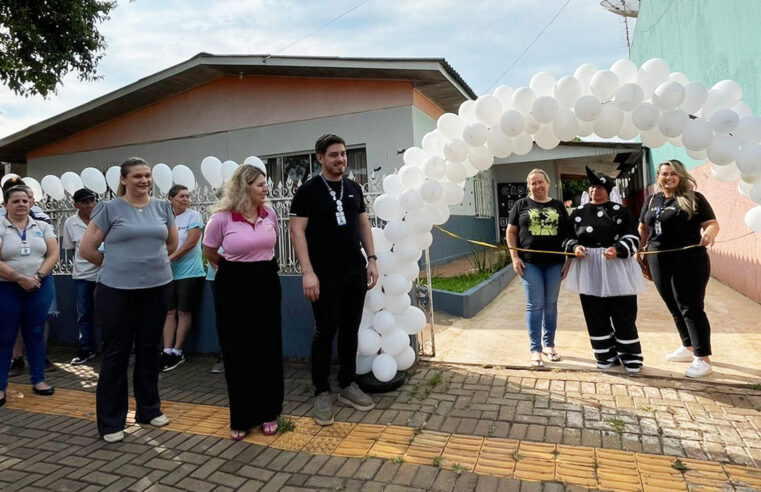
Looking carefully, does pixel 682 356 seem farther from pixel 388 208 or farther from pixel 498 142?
pixel 388 208

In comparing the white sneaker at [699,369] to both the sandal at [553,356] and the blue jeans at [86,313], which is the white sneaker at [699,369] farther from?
the blue jeans at [86,313]

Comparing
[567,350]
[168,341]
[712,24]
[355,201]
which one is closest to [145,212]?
[355,201]

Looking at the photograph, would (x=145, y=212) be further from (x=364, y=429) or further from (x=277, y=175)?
(x=277, y=175)

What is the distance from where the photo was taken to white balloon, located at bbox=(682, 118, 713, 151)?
3.27 meters

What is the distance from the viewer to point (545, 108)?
11.4 ft

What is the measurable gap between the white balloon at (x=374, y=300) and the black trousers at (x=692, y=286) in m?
2.36

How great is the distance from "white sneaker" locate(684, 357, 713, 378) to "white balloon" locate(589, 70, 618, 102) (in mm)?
2246

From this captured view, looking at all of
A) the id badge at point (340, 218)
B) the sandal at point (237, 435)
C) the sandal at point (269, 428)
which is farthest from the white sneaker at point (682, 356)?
the sandal at point (237, 435)

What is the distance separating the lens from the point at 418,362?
14.4ft

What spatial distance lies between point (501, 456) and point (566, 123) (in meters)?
2.46

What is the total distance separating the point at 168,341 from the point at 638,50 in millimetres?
16504

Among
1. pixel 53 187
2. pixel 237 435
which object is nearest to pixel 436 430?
pixel 237 435

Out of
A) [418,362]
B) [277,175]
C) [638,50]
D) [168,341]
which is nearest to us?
[418,362]

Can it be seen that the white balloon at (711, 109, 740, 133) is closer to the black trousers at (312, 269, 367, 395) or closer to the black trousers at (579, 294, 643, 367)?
the black trousers at (579, 294, 643, 367)
